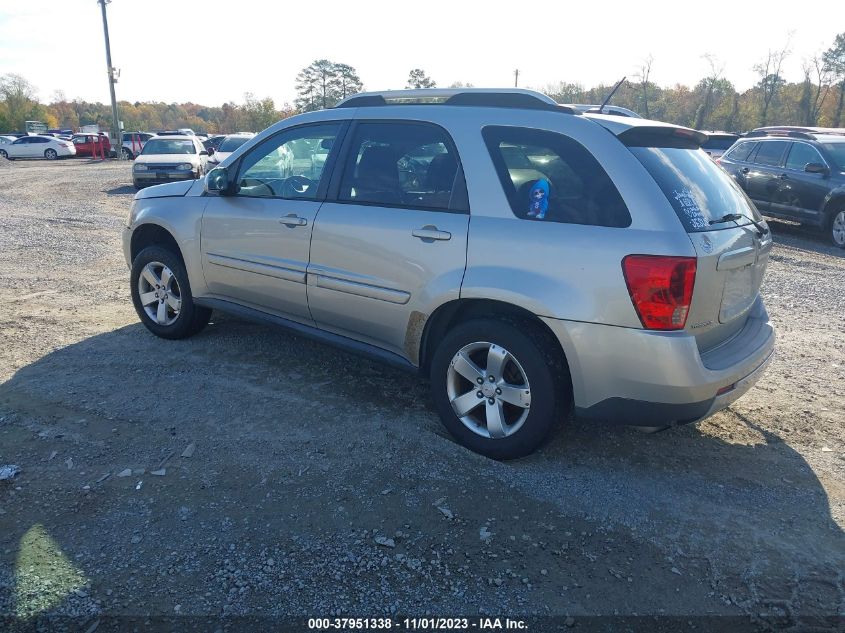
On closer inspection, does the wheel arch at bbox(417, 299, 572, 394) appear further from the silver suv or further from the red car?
the red car

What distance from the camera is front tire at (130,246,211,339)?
5.36 meters

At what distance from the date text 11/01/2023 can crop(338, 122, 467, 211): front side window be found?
6.78 ft

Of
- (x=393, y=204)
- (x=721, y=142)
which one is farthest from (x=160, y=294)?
(x=721, y=142)

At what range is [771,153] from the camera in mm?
12453

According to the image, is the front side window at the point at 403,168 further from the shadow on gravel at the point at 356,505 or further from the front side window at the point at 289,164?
the shadow on gravel at the point at 356,505

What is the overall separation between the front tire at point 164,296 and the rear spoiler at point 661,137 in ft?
11.4

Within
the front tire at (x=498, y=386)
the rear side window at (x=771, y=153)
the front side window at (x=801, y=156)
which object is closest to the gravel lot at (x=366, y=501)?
the front tire at (x=498, y=386)

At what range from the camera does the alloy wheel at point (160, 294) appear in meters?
5.44

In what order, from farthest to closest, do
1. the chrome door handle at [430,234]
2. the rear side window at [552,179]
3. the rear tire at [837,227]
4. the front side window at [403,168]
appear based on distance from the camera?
the rear tire at [837,227] < the front side window at [403,168] < the chrome door handle at [430,234] < the rear side window at [552,179]

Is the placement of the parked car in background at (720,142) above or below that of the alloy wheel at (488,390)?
above

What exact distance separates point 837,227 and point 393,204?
9.80 metres

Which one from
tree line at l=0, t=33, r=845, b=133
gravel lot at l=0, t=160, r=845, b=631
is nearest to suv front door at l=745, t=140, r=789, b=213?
gravel lot at l=0, t=160, r=845, b=631

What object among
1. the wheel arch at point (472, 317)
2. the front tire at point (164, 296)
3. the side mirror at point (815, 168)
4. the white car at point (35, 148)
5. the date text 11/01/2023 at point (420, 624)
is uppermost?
the side mirror at point (815, 168)

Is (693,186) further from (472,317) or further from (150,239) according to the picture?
(150,239)
